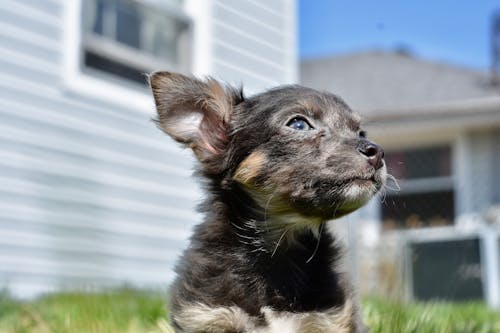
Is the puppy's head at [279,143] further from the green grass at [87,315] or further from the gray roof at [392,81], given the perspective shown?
the gray roof at [392,81]

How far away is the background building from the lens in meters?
12.4

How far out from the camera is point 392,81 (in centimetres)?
2306

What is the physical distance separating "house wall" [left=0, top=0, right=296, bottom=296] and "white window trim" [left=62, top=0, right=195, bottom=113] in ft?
0.07

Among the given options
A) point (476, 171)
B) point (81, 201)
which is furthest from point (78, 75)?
point (476, 171)

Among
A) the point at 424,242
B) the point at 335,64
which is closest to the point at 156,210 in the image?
the point at 424,242

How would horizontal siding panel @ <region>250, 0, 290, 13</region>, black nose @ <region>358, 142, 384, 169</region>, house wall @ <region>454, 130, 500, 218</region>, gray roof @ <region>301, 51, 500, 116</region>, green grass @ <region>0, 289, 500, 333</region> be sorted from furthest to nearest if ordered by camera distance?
1. gray roof @ <region>301, 51, 500, 116</region>
2. house wall @ <region>454, 130, 500, 218</region>
3. horizontal siding panel @ <region>250, 0, 290, 13</region>
4. green grass @ <region>0, 289, 500, 333</region>
5. black nose @ <region>358, 142, 384, 169</region>

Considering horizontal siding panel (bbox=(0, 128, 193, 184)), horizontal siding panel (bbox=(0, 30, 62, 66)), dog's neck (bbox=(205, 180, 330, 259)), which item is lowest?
dog's neck (bbox=(205, 180, 330, 259))

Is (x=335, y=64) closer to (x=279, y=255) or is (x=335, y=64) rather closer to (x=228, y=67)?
(x=228, y=67)

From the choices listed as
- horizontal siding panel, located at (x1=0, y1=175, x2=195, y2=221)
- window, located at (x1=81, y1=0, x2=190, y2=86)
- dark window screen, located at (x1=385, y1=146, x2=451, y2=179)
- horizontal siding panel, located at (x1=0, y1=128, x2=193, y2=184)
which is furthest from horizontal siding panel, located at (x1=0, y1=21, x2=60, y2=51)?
dark window screen, located at (x1=385, y1=146, x2=451, y2=179)

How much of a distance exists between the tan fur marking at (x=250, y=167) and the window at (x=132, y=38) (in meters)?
5.27

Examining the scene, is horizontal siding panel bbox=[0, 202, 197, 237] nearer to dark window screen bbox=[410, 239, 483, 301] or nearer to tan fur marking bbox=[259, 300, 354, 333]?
dark window screen bbox=[410, 239, 483, 301]

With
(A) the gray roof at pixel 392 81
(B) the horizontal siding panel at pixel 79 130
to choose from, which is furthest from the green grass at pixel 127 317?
(A) the gray roof at pixel 392 81

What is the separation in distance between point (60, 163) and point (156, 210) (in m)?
1.51

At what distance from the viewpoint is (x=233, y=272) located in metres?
3.29
